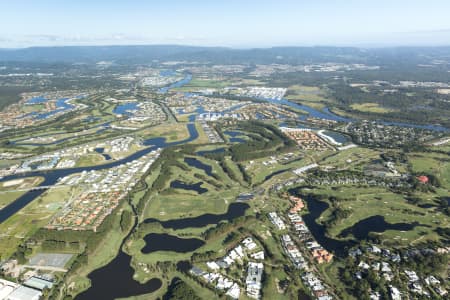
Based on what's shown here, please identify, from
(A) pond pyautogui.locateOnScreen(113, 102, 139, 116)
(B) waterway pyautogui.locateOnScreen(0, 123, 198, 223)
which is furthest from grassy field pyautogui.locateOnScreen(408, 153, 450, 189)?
(A) pond pyautogui.locateOnScreen(113, 102, 139, 116)

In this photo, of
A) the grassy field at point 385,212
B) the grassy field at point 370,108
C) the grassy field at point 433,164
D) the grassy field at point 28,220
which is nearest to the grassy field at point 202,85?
the grassy field at point 370,108

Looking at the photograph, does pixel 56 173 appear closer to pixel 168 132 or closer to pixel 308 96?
pixel 168 132

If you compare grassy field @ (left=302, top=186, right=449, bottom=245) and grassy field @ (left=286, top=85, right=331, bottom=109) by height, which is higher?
grassy field @ (left=286, top=85, right=331, bottom=109)

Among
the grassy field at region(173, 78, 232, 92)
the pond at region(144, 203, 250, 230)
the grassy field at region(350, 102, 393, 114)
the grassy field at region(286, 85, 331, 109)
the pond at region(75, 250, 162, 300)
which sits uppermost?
the grassy field at region(173, 78, 232, 92)

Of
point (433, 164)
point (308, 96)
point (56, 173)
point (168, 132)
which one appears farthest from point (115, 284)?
point (308, 96)

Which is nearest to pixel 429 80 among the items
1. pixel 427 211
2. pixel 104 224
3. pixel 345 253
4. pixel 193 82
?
pixel 193 82

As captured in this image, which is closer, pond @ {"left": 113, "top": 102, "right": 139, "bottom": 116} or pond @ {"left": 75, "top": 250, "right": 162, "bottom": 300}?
pond @ {"left": 75, "top": 250, "right": 162, "bottom": 300}

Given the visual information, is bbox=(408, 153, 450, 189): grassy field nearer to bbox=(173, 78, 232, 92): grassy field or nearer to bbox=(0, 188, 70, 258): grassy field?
bbox=(0, 188, 70, 258): grassy field

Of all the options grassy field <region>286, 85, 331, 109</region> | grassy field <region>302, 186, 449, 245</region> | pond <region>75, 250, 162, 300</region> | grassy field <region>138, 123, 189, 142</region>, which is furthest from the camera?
grassy field <region>286, 85, 331, 109</region>

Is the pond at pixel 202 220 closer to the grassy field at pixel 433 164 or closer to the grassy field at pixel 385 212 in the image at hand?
the grassy field at pixel 385 212

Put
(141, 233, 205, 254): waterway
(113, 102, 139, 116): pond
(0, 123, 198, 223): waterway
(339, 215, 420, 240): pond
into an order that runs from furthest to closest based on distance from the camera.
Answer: (113, 102, 139, 116): pond → (0, 123, 198, 223): waterway → (339, 215, 420, 240): pond → (141, 233, 205, 254): waterway
